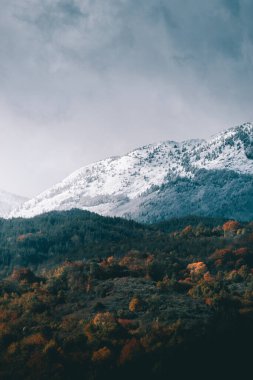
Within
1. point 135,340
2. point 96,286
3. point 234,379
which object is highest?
point 96,286

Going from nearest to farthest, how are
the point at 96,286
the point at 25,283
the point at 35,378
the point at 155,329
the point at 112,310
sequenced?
1. the point at 35,378
2. the point at 155,329
3. the point at 112,310
4. the point at 96,286
5. the point at 25,283

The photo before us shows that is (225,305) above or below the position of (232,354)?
above

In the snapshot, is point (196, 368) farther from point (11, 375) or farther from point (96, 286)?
point (96, 286)

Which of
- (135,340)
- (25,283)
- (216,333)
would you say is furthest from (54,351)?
(25,283)

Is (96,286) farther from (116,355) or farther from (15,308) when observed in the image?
(116,355)

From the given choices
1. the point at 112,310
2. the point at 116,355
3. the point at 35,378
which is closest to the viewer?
the point at 35,378

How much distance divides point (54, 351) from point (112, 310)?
28.9 metres

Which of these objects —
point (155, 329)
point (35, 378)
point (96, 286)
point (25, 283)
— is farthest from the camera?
point (25, 283)

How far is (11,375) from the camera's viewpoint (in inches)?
4348

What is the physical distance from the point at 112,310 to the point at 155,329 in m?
21.8

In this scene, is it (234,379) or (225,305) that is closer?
(234,379)

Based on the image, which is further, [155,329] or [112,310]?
[112,310]

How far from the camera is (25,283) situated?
18975 cm

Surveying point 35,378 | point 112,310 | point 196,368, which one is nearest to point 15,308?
point 112,310
